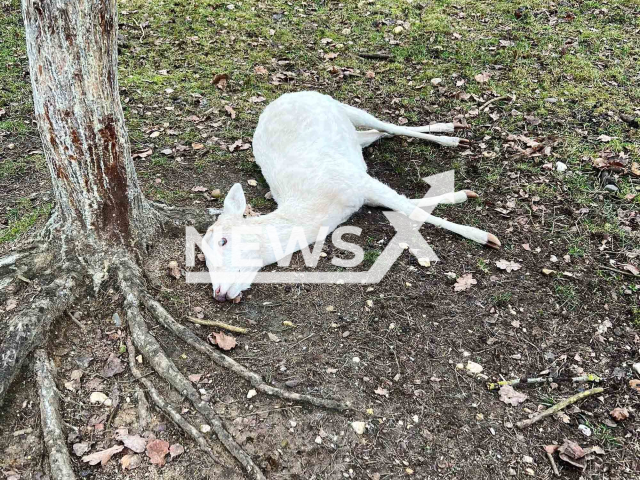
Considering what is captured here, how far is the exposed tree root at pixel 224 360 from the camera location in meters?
3.71

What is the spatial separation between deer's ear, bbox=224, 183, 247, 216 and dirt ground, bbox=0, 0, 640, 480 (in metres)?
0.59

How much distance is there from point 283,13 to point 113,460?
889cm

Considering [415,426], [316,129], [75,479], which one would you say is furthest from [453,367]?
[316,129]

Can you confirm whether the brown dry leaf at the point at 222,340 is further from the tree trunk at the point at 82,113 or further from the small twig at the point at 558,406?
the small twig at the point at 558,406

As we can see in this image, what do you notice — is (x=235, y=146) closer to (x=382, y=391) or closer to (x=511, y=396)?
(x=382, y=391)

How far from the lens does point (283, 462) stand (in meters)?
3.39

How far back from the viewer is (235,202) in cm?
489

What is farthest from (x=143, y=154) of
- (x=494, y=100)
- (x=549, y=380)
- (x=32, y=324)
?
(x=549, y=380)

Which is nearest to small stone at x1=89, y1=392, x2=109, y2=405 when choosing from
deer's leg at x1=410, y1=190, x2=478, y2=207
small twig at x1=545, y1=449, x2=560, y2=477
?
small twig at x1=545, y1=449, x2=560, y2=477

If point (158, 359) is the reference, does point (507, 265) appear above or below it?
above

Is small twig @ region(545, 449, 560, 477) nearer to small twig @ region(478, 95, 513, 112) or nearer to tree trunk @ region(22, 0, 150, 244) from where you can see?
tree trunk @ region(22, 0, 150, 244)

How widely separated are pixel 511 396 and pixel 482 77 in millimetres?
5563

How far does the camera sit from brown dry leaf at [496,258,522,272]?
4.91m

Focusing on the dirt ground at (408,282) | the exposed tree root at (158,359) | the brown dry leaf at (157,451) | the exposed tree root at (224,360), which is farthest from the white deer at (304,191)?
the brown dry leaf at (157,451)
